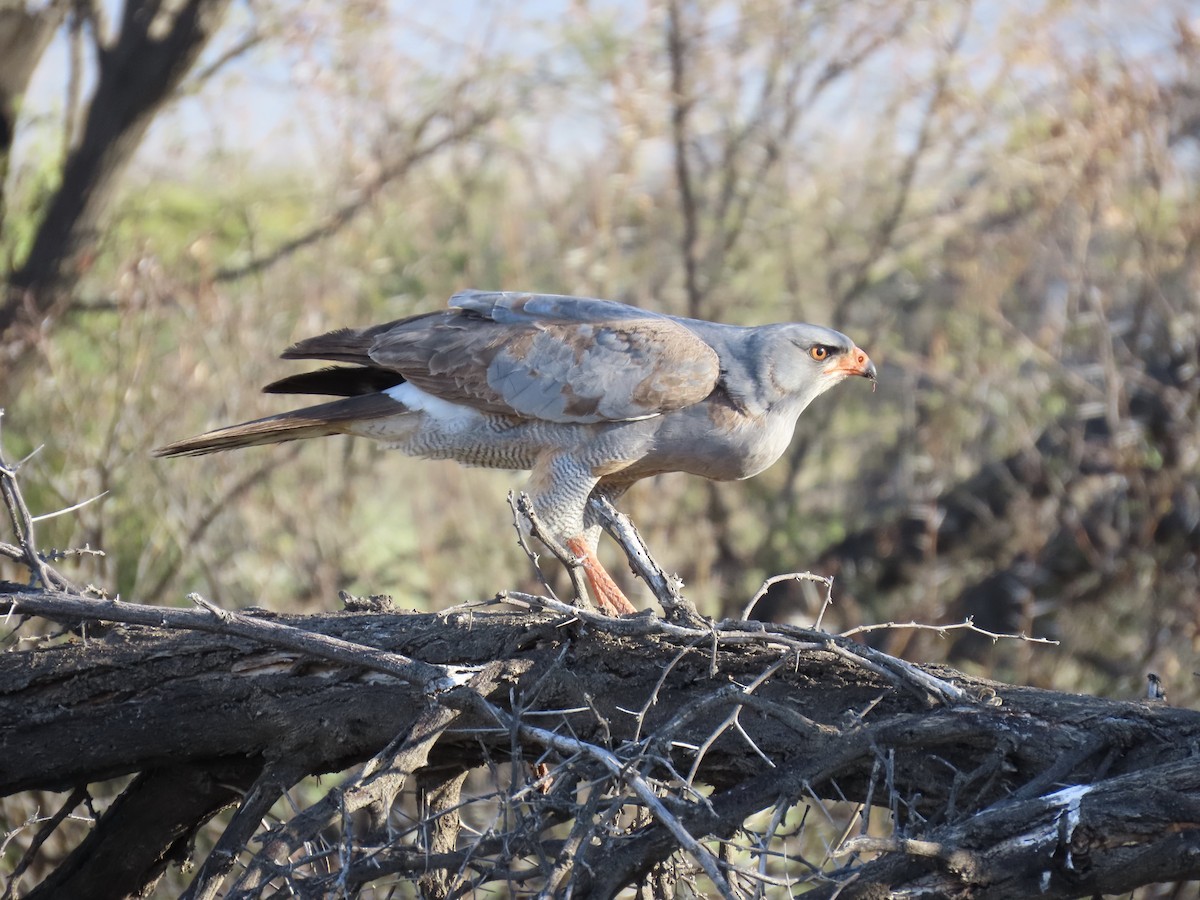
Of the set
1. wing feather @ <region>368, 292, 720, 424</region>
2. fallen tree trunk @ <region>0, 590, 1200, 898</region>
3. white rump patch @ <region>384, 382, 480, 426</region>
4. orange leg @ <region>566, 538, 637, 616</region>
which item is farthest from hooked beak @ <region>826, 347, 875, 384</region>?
fallen tree trunk @ <region>0, 590, 1200, 898</region>

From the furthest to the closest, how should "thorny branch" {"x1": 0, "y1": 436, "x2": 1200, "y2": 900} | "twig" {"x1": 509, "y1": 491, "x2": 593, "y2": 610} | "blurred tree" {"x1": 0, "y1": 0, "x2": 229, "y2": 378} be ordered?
"blurred tree" {"x1": 0, "y1": 0, "x2": 229, "y2": 378}, "twig" {"x1": 509, "y1": 491, "x2": 593, "y2": 610}, "thorny branch" {"x1": 0, "y1": 436, "x2": 1200, "y2": 900}

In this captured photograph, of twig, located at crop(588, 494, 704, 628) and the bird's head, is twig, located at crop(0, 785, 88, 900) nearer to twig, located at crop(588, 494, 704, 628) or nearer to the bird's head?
twig, located at crop(588, 494, 704, 628)

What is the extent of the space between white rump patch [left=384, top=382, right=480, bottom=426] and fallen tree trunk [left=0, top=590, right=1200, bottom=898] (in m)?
1.45

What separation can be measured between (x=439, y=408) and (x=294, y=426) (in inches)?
21.0

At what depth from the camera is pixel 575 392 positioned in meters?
4.26

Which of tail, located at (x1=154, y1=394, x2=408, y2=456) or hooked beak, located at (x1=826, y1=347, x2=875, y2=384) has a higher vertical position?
tail, located at (x1=154, y1=394, x2=408, y2=456)

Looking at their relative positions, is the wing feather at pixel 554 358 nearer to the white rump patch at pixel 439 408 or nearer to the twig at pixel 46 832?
the white rump patch at pixel 439 408

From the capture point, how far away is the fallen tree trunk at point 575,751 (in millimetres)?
2211

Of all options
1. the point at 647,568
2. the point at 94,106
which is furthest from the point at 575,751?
the point at 94,106

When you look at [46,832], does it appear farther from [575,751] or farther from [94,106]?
[94,106]

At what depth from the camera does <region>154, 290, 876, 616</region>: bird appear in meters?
4.25

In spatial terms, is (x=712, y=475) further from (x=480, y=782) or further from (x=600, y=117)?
(x=600, y=117)

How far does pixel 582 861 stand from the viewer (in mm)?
2307

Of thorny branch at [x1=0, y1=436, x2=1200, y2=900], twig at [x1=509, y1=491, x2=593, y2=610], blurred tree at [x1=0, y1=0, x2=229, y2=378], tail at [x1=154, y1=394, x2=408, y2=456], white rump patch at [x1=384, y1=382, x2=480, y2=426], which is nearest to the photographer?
thorny branch at [x1=0, y1=436, x2=1200, y2=900]
